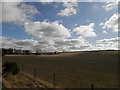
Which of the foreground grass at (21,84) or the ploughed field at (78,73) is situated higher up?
the foreground grass at (21,84)

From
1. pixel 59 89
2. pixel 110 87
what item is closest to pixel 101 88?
pixel 110 87

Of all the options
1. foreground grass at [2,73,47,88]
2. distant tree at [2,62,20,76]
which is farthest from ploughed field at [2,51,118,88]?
distant tree at [2,62,20,76]

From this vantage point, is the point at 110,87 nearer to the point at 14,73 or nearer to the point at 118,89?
the point at 118,89

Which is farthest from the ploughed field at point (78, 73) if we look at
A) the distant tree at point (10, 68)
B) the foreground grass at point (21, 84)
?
the distant tree at point (10, 68)

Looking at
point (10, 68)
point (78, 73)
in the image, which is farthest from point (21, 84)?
point (78, 73)

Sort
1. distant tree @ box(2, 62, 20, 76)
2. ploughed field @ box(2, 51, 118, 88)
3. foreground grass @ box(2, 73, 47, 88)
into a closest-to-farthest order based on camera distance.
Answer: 1. foreground grass @ box(2, 73, 47, 88)
2. ploughed field @ box(2, 51, 118, 88)
3. distant tree @ box(2, 62, 20, 76)

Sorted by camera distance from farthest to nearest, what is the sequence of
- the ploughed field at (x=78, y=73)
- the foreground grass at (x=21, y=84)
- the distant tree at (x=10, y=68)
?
the distant tree at (x=10, y=68) < the ploughed field at (x=78, y=73) < the foreground grass at (x=21, y=84)

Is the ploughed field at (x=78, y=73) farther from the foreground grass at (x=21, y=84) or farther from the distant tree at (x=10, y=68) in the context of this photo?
the distant tree at (x=10, y=68)

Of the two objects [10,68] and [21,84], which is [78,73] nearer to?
[10,68]

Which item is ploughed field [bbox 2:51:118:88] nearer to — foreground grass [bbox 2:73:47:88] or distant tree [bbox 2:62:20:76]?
foreground grass [bbox 2:73:47:88]

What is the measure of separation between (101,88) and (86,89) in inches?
58.9

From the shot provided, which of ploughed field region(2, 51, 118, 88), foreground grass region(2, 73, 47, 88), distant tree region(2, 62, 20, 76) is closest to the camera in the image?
foreground grass region(2, 73, 47, 88)

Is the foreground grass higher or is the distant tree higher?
the distant tree

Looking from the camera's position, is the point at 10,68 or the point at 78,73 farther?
the point at 78,73
